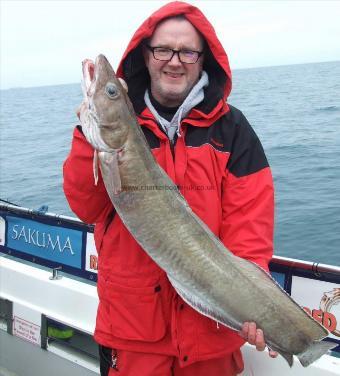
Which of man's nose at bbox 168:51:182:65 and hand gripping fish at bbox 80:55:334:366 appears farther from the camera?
man's nose at bbox 168:51:182:65

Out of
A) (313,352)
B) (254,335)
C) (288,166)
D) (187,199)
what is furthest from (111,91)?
(288,166)

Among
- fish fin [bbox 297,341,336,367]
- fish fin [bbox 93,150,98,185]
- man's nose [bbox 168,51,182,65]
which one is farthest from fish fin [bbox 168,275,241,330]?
man's nose [bbox 168,51,182,65]

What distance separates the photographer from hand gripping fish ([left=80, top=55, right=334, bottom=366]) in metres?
2.71

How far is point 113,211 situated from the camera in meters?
2.95

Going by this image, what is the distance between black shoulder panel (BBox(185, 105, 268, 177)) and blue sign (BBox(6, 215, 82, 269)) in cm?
200

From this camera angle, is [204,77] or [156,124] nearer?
[156,124]

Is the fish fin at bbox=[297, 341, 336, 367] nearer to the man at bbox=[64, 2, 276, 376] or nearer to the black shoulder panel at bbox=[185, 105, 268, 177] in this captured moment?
the man at bbox=[64, 2, 276, 376]

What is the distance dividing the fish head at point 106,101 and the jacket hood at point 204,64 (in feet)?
1.13

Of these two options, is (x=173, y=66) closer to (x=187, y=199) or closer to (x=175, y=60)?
(x=175, y=60)

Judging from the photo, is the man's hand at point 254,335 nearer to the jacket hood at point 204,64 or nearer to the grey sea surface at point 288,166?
the jacket hood at point 204,64

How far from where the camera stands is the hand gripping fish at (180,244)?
2.71 meters

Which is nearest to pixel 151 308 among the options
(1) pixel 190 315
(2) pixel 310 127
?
(1) pixel 190 315

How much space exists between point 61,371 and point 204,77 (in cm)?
296

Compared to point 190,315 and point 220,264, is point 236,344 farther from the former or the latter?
point 220,264
